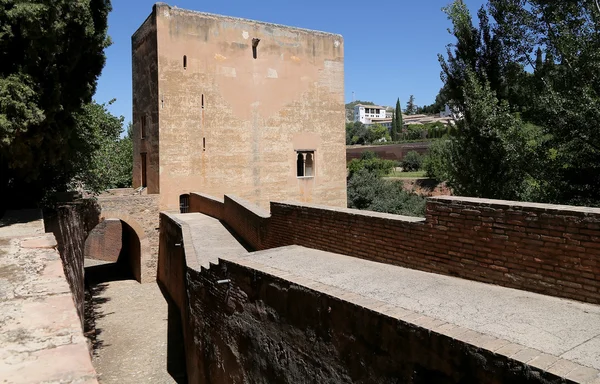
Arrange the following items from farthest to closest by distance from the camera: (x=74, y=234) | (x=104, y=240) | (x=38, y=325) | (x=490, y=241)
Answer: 1. (x=104, y=240)
2. (x=74, y=234)
3. (x=490, y=241)
4. (x=38, y=325)

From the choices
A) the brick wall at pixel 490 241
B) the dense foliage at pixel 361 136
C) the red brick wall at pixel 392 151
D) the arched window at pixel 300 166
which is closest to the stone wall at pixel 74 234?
the brick wall at pixel 490 241

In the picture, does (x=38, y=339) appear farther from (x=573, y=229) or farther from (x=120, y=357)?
(x=120, y=357)

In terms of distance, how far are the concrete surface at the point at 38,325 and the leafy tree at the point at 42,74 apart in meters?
3.23

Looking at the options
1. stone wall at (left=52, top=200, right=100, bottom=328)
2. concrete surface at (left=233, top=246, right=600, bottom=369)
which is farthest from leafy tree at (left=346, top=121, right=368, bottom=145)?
concrete surface at (left=233, top=246, right=600, bottom=369)

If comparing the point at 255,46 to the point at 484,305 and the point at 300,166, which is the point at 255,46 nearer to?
the point at 300,166

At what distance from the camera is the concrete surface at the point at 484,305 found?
3.21 meters

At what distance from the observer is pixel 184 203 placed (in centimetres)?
1578

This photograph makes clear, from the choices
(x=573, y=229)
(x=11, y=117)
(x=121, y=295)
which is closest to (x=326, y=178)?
(x=121, y=295)

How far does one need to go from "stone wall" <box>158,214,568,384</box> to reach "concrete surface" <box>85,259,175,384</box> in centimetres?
169

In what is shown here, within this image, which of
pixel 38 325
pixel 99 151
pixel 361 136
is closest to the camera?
pixel 38 325

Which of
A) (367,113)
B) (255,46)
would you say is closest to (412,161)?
(255,46)

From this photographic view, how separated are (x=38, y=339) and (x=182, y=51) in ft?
46.2

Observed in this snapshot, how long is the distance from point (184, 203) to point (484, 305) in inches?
509

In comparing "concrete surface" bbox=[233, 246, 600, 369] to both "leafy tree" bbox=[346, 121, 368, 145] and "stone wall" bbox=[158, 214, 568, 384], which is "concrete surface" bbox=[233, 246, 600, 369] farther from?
"leafy tree" bbox=[346, 121, 368, 145]
